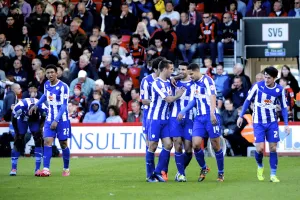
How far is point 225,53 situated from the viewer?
29.0m

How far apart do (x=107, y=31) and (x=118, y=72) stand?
8.85ft

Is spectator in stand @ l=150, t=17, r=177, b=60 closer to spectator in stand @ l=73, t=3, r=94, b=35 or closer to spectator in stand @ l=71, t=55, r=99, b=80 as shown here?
spectator in stand @ l=71, t=55, r=99, b=80

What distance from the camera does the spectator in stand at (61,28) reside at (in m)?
30.3

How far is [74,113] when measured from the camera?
2648cm

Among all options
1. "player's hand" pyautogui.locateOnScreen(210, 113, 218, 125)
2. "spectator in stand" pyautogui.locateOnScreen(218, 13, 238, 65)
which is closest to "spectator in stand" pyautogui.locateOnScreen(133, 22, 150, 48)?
"spectator in stand" pyautogui.locateOnScreen(218, 13, 238, 65)

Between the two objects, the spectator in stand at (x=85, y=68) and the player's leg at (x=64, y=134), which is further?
the spectator in stand at (x=85, y=68)

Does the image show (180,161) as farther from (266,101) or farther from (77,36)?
(77,36)

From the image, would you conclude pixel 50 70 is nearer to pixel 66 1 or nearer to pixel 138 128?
pixel 138 128

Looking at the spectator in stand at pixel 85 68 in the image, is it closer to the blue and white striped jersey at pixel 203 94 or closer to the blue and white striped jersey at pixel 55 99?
the blue and white striped jersey at pixel 55 99

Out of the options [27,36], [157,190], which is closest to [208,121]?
[157,190]

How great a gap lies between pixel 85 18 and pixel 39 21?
1575mm

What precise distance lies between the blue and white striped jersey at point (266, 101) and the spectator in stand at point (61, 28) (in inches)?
538

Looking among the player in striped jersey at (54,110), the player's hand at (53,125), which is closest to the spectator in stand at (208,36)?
the player in striped jersey at (54,110)

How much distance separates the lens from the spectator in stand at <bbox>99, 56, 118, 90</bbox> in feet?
Result: 91.9
